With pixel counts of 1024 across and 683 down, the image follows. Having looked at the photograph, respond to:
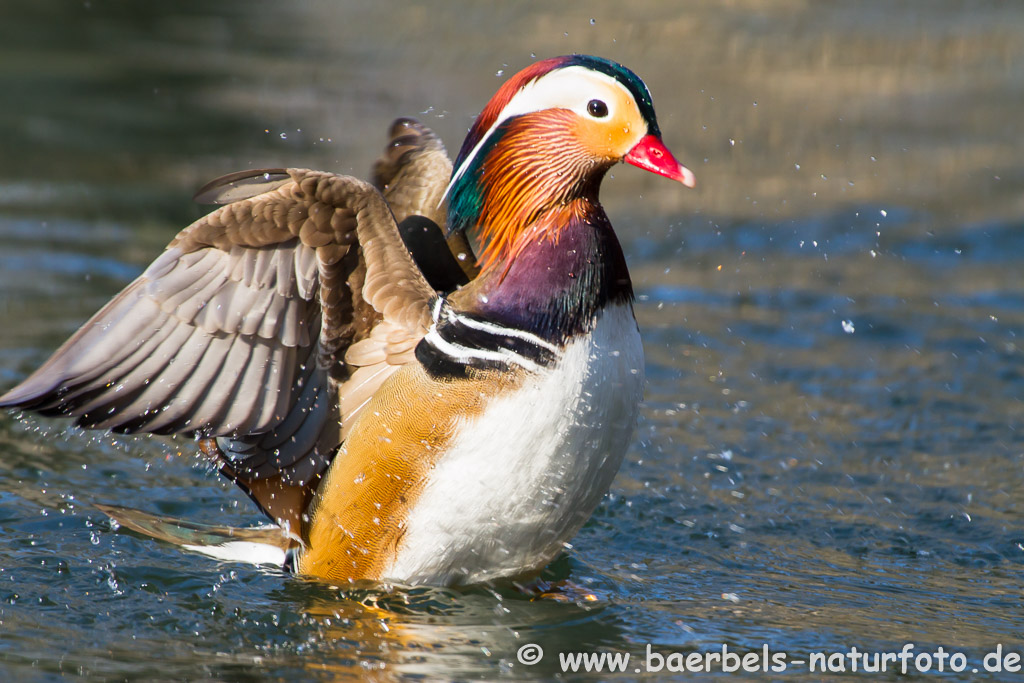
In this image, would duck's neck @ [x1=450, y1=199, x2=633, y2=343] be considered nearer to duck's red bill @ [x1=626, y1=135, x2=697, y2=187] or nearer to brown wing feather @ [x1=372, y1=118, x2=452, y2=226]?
duck's red bill @ [x1=626, y1=135, x2=697, y2=187]

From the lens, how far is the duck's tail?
4.34m

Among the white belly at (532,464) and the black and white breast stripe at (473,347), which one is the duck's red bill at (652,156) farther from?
the black and white breast stripe at (473,347)

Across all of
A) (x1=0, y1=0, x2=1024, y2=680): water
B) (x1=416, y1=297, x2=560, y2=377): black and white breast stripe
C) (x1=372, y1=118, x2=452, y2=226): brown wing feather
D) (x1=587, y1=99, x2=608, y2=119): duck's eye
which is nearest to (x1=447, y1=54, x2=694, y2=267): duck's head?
(x1=587, y1=99, x2=608, y2=119): duck's eye

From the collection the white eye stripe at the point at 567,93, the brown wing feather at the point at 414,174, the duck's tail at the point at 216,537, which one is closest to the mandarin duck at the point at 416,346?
the white eye stripe at the point at 567,93

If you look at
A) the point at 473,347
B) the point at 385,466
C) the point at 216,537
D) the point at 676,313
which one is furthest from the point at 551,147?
the point at 676,313

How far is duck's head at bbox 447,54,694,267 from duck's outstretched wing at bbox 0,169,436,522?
355 millimetres

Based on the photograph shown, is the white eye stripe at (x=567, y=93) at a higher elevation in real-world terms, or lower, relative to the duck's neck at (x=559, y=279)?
higher

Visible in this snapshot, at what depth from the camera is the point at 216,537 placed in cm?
443

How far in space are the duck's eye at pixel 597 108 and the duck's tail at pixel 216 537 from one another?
5.65ft

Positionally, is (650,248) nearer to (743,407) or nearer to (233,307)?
(743,407)

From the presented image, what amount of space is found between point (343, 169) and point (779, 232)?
9.68ft

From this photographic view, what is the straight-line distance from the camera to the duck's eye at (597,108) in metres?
3.77

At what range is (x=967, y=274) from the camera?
771 centimetres

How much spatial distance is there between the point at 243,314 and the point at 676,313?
3.76m
